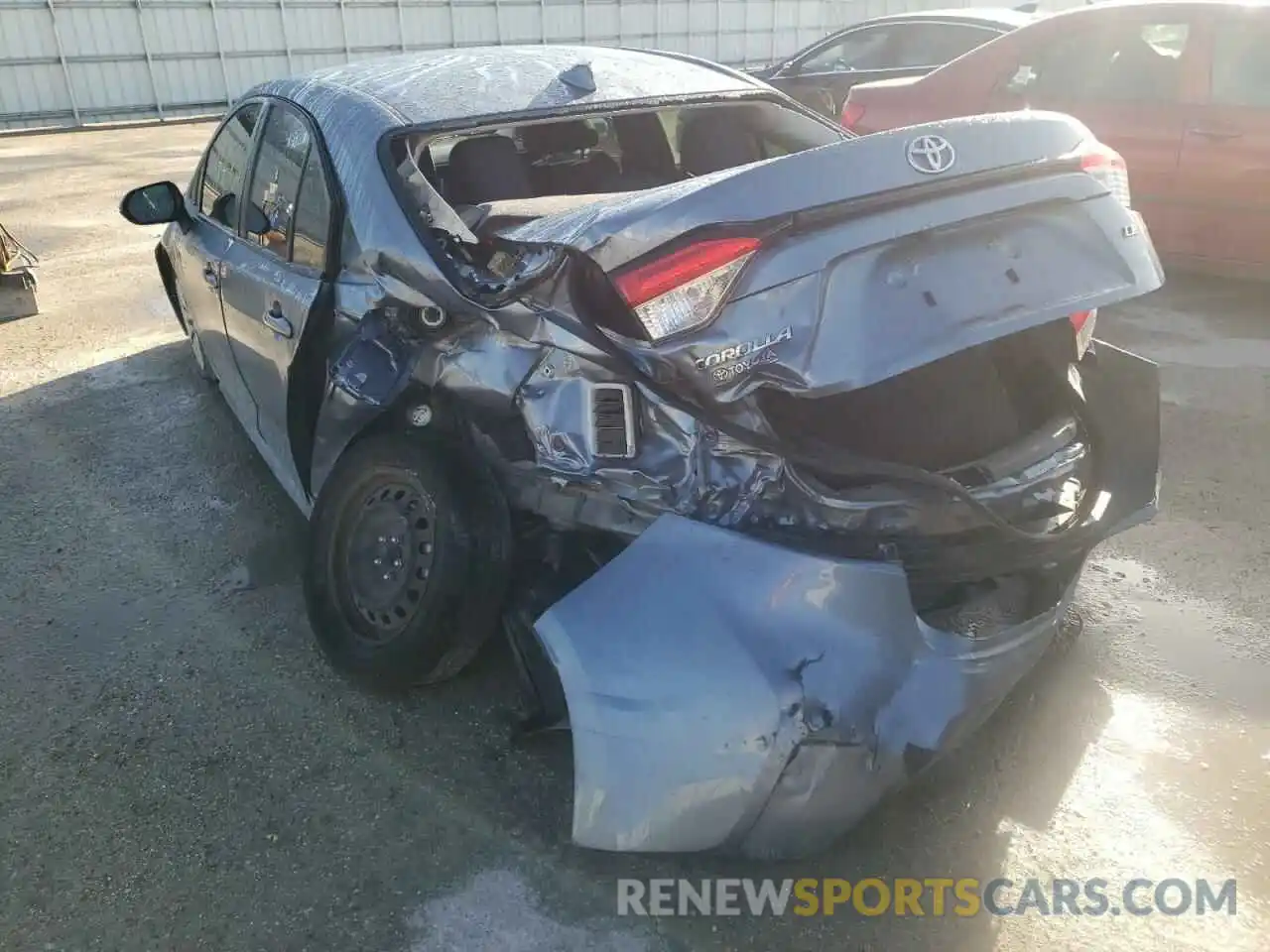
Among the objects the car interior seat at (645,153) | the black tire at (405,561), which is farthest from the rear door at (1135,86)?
the black tire at (405,561)

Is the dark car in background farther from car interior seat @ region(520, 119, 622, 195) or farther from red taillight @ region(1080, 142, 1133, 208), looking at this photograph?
red taillight @ region(1080, 142, 1133, 208)

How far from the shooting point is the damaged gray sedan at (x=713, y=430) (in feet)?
6.19

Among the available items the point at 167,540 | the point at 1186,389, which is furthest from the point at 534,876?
the point at 1186,389

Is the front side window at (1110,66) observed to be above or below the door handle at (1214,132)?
above

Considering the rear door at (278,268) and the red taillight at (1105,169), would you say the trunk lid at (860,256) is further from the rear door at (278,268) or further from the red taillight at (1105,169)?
the rear door at (278,268)

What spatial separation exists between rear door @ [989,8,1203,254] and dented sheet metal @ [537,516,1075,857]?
463 centimetres

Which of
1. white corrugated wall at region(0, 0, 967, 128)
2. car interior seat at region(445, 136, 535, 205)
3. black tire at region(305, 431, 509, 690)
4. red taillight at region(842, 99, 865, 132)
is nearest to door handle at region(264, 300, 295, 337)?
black tire at region(305, 431, 509, 690)

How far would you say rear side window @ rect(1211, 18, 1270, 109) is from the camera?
205 inches

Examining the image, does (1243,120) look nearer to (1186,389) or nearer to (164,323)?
(1186,389)

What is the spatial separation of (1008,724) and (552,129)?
2.25 m

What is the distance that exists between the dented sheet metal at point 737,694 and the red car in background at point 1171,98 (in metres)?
4.54

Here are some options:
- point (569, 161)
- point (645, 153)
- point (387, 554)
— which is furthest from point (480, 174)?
point (387, 554)

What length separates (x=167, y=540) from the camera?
370 centimetres

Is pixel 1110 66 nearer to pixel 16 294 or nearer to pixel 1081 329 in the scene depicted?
pixel 1081 329
